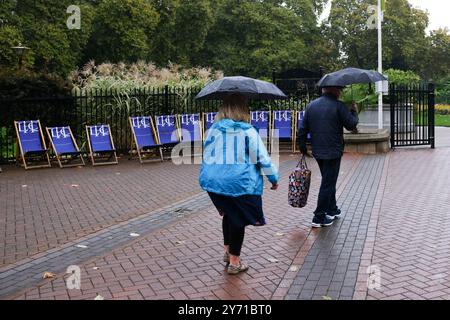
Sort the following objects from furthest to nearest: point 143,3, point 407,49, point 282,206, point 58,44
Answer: point 407,49
point 143,3
point 58,44
point 282,206

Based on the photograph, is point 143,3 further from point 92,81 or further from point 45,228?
point 45,228

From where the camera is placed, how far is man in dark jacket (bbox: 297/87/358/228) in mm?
6852

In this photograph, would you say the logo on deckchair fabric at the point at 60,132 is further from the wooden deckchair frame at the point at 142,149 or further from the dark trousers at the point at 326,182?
the dark trousers at the point at 326,182

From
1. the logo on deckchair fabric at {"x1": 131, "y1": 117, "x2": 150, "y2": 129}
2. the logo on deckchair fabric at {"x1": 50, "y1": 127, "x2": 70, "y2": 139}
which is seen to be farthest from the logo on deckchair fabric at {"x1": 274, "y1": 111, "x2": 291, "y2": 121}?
the logo on deckchair fabric at {"x1": 50, "y1": 127, "x2": 70, "y2": 139}

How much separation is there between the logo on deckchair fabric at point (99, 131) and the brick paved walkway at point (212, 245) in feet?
10.7

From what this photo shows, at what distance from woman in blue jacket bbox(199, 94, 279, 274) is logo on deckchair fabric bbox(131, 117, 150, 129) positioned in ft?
30.4

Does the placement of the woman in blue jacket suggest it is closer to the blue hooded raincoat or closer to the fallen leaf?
the blue hooded raincoat

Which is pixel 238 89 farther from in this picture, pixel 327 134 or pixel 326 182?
pixel 326 182

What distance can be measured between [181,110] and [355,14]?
110ft

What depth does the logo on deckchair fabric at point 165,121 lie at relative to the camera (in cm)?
1433

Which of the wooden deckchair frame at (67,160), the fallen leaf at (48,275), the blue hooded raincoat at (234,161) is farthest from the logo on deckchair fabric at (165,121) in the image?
the blue hooded raincoat at (234,161)

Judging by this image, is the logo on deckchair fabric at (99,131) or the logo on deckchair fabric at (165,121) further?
the logo on deckchair fabric at (165,121)

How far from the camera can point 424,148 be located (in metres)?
15.6

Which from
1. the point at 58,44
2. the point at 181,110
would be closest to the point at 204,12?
the point at 58,44
